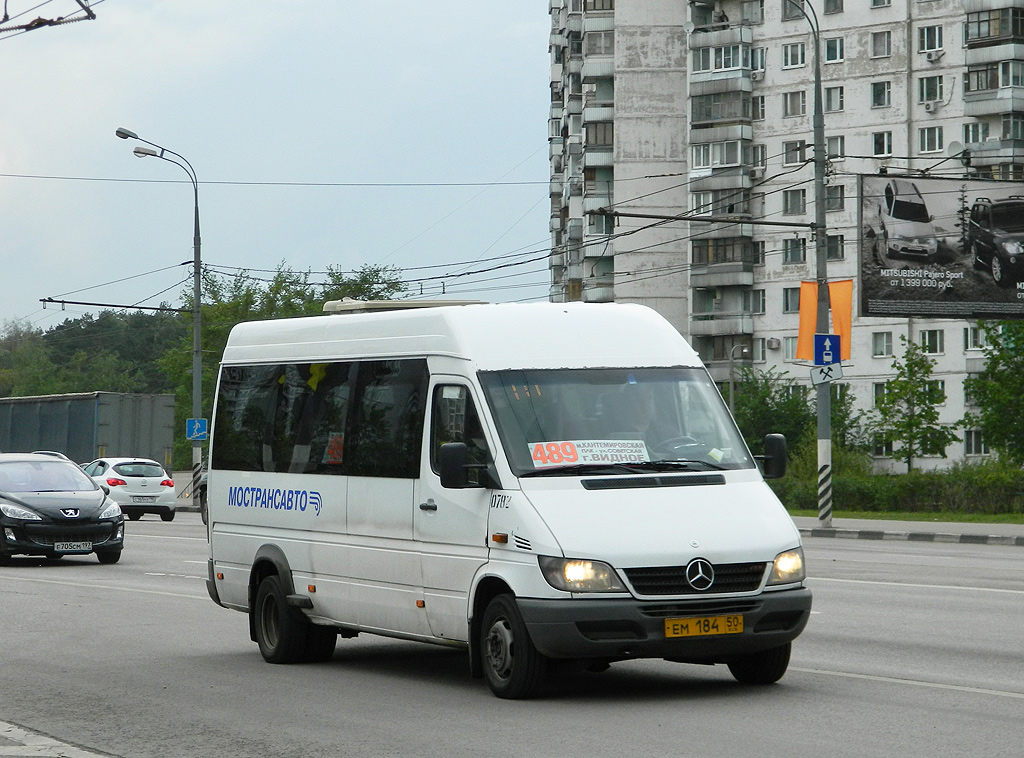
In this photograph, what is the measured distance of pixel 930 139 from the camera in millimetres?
81000

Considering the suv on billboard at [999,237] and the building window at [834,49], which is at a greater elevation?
the building window at [834,49]

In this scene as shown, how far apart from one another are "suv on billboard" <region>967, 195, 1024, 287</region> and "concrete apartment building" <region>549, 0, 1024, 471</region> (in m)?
38.0

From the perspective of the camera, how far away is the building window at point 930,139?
80750 millimetres

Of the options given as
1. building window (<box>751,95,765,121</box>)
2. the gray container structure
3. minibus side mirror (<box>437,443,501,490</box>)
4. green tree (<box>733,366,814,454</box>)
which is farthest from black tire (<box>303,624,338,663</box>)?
building window (<box>751,95,765,121</box>)

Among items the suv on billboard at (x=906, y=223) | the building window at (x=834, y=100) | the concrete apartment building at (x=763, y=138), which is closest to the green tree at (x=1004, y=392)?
the suv on billboard at (x=906, y=223)

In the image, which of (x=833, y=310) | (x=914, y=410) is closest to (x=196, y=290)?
(x=833, y=310)

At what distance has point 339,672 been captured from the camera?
1118 cm

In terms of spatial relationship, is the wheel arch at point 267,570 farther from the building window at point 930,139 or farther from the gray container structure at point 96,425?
the building window at point 930,139

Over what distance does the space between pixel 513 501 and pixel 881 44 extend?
77.1 meters

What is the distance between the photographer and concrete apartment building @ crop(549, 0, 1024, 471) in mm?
79188

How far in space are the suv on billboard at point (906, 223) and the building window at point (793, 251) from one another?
46163 mm

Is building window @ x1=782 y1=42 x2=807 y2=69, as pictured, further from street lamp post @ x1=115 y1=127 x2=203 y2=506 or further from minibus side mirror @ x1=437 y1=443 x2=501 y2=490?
minibus side mirror @ x1=437 y1=443 x2=501 y2=490

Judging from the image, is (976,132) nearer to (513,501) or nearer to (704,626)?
Result: (513,501)

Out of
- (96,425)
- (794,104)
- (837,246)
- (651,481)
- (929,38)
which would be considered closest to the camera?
(651,481)
